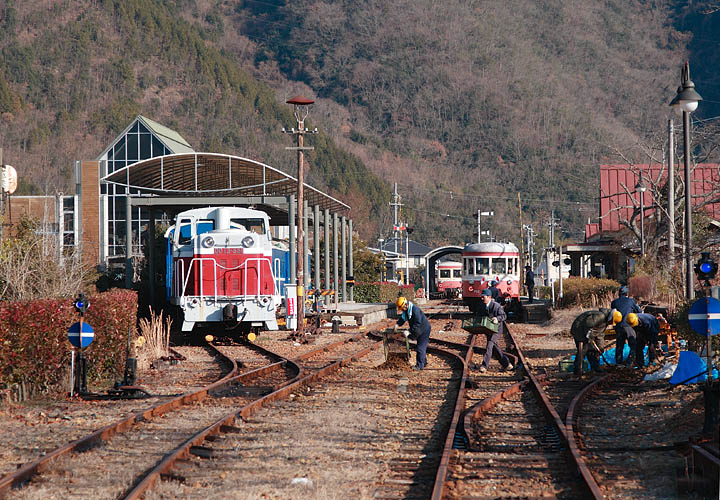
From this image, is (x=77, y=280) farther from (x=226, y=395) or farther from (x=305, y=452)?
(x=305, y=452)

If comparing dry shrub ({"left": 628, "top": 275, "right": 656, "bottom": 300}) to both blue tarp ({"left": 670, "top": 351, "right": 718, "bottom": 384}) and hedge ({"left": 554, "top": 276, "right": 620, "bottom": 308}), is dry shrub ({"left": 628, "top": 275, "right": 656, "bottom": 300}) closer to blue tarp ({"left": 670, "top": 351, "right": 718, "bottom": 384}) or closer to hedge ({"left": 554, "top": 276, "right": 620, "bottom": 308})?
hedge ({"left": 554, "top": 276, "right": 620, "bottom": 308})

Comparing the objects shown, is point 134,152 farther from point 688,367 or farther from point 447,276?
point 688,367

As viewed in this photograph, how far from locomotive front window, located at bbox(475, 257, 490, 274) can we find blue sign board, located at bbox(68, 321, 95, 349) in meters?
27.6

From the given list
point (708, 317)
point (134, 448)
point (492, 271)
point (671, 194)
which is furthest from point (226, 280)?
point (492, 271)

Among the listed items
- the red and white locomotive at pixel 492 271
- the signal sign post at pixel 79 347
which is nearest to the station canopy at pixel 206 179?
the red and white locomotive at pixel 492 271

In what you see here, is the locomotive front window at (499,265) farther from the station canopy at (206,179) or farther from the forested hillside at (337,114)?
the forested hillside at (337,114)

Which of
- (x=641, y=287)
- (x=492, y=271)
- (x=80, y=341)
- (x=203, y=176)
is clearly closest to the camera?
(x=80, y=341)

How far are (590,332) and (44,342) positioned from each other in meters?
9.18

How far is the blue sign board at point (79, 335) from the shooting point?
534 inches

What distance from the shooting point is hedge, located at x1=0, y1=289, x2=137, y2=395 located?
12.9 m

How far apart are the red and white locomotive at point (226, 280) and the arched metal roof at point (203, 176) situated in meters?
6.25

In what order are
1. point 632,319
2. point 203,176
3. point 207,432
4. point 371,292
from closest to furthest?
point 207,432, point 632,319, point 203,176, point 371,292

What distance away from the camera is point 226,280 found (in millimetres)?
24500

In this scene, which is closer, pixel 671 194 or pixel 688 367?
pixel 688 367
